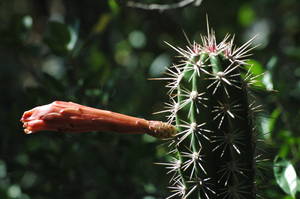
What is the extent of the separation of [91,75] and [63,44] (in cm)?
28

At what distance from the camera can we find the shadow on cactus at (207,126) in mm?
2564

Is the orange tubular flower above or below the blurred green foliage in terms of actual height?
above

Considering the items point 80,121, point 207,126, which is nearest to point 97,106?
point 80,121

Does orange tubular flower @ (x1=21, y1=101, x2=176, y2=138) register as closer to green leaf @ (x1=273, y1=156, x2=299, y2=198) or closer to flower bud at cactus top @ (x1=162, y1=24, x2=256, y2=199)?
flower bud at cactus top @ (x1=162, y1=24, x2=256, y2=199)

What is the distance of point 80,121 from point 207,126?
22.6 inches

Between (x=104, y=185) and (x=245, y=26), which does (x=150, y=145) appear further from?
(x=245, y=26)

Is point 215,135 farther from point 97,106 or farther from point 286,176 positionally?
point 97,106

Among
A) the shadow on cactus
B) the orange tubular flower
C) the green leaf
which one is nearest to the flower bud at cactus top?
the shadow on cactus

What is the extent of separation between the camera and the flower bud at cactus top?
2557 millimetres

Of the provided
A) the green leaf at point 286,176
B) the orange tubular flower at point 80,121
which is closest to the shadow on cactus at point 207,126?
the orange tubular flower at point 80,121

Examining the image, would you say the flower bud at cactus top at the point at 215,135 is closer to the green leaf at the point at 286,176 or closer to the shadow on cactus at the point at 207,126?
the shadow on cactus at the point at 207,126

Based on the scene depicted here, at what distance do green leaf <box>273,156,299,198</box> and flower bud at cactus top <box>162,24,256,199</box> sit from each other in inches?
16.7

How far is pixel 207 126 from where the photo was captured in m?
2.60

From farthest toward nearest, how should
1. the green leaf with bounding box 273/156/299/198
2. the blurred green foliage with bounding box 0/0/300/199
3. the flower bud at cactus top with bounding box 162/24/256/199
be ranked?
the blurred green foliage with bounding box 0/0/300/199, the green leaf with bounding box 273/156/299/198, the flower bud at cactus top with bounding box 162/24/256/199
